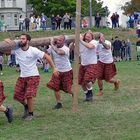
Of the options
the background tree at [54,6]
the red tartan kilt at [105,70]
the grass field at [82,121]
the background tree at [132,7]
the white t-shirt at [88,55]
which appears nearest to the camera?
the grass field at [82,121]

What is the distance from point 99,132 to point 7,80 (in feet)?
34.7

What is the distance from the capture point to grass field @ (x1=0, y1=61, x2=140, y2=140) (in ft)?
27.1

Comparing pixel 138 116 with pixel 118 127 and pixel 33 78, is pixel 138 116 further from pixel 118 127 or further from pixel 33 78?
pixel 33 78

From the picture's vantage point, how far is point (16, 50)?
979 centimetres

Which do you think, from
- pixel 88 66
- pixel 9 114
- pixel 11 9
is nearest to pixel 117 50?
pixel 88 66

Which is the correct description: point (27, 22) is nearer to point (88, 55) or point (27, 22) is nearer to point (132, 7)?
point (88, 55)

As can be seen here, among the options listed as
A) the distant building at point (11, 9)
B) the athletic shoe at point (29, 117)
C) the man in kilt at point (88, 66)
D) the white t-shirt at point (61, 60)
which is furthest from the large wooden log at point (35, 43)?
the distant building at point (11, 9)

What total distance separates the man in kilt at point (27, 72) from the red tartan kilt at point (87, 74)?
2.36 meters

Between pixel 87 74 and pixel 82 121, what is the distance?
2.65 m

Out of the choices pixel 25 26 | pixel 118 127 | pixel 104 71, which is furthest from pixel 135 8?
pixel 118 127

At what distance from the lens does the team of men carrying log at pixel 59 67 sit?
9.67m

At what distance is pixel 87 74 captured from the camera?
11938 mm

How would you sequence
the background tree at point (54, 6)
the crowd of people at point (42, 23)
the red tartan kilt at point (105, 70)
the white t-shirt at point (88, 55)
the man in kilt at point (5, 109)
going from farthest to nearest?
the background tree at point (54, 6)
the crowd of people at point (42, 23)
the red tartan kilt at point (105, 70)
the white t-shirt at point (88, 55)
the man in kilt at point (5, 109)

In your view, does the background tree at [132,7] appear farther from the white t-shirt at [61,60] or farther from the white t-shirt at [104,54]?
the white t-shirt at [61,60]
